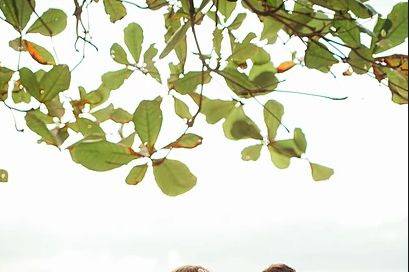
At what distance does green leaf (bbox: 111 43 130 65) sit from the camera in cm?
124

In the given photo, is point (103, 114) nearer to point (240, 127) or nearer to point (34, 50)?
point (34, 50)

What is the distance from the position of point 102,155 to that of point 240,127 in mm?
316

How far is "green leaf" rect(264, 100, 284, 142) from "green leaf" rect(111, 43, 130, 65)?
0.38 metres

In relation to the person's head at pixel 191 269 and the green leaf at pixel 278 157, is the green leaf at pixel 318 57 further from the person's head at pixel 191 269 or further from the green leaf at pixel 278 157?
the person's head at pixel 191 269

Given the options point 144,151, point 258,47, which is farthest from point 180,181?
point 258,47

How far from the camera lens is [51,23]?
1.17 m

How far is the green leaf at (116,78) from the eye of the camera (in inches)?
50.4

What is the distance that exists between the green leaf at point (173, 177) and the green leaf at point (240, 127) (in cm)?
21

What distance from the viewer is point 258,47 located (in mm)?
1170

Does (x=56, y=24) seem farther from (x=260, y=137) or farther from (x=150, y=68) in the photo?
(x=260, y=137)

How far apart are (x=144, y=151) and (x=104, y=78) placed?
0.45 meters

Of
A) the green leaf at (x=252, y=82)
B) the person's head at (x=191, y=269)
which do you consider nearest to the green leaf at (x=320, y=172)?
the green leaf at (x=252, y=82)

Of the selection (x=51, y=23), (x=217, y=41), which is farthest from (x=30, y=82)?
(x=217, y=41)

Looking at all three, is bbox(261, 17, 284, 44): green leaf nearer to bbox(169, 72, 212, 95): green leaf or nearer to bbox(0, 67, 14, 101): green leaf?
bbox(169, 72, 212, 95): green leaf
